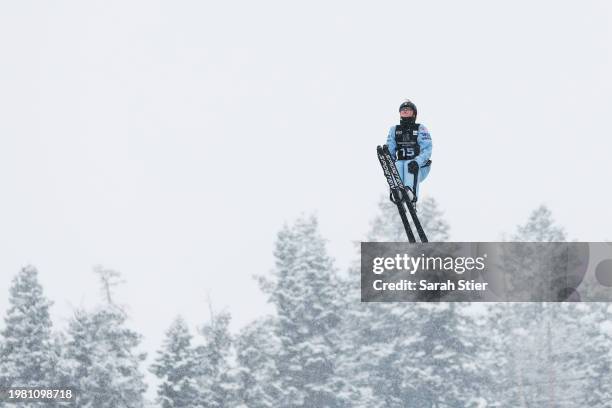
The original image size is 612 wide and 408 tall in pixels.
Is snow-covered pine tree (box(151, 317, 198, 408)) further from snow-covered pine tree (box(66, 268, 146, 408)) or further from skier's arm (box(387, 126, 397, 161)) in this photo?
skier's arm (box(387, 126, 397, 161))

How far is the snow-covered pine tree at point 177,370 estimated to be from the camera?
57.7 m

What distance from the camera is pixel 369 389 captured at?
66625 millimetres

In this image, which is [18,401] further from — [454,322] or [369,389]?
[454,322]

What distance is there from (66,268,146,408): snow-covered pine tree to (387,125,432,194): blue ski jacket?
167 feet

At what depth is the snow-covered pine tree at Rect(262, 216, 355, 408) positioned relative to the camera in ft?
201

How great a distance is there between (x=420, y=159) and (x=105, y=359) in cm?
5221

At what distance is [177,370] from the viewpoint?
2325 inches

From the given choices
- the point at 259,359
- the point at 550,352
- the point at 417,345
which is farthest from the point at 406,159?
the point at 417,345

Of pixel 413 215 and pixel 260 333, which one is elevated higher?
pixel 260 333

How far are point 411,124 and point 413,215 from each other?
67cm

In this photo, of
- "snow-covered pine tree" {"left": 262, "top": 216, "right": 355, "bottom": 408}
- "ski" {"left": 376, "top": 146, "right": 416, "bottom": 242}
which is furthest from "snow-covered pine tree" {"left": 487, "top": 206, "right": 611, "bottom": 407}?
"ski" {"left": 376, "top": 146, "right": 416, "bottom": 242}

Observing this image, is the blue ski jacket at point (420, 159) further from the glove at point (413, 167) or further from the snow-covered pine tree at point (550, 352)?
the snow-covered pine tree at point (550, 352)

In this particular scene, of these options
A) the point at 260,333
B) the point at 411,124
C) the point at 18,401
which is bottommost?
the point at 411,124

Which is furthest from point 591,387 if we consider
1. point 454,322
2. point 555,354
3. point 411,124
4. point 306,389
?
point 411,124
